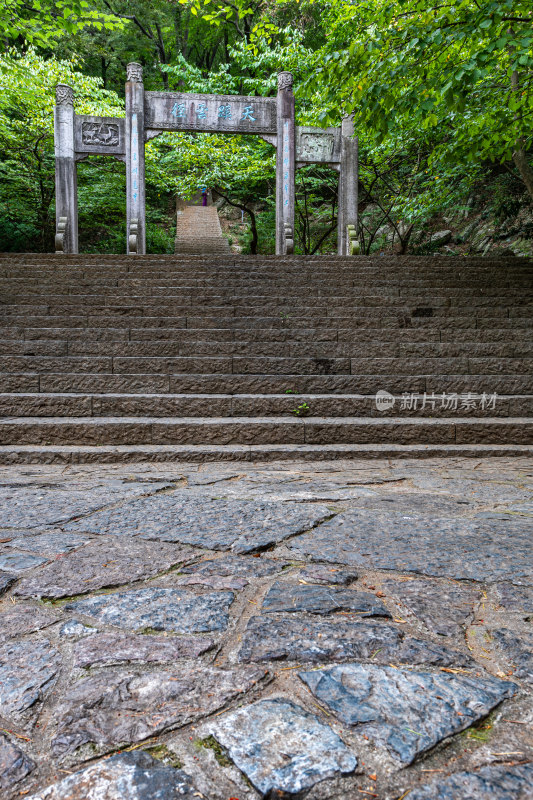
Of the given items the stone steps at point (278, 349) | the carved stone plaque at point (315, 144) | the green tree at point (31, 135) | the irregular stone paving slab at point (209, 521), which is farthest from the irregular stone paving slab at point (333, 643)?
the green tree at point (31, 135)

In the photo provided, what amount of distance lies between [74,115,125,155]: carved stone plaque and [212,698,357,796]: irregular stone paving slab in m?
12.5

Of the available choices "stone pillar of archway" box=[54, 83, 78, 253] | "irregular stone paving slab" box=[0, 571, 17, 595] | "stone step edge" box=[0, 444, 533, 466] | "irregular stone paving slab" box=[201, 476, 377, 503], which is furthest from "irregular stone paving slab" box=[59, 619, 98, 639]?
"stone pillar of archway" box=[54, 83, 78, 253]

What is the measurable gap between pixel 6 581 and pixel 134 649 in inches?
28.3

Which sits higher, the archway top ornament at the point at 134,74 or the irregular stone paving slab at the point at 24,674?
the archway top ornament at the point at 134,74

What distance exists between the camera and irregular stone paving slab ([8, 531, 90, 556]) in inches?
87.3

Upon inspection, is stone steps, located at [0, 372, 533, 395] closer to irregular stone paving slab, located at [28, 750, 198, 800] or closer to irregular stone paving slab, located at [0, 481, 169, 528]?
irregular stone paving slab, located at [0, 481, 169, 528]

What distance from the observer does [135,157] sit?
1149cm

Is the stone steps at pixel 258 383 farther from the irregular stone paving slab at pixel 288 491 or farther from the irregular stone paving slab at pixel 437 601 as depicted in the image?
the irregular stone paving slab at pixel 437 601

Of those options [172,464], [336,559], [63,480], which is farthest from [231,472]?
[336,559]

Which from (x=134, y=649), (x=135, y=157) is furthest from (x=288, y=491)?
(x=135, y=157)

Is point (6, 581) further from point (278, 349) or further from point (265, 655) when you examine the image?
point (278, 349)

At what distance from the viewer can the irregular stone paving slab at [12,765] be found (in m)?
1.00

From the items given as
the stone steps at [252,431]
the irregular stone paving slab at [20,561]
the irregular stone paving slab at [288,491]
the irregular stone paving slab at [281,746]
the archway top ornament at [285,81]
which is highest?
the archway top ornament at [285,81]

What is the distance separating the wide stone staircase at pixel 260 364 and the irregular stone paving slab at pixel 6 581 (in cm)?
239
